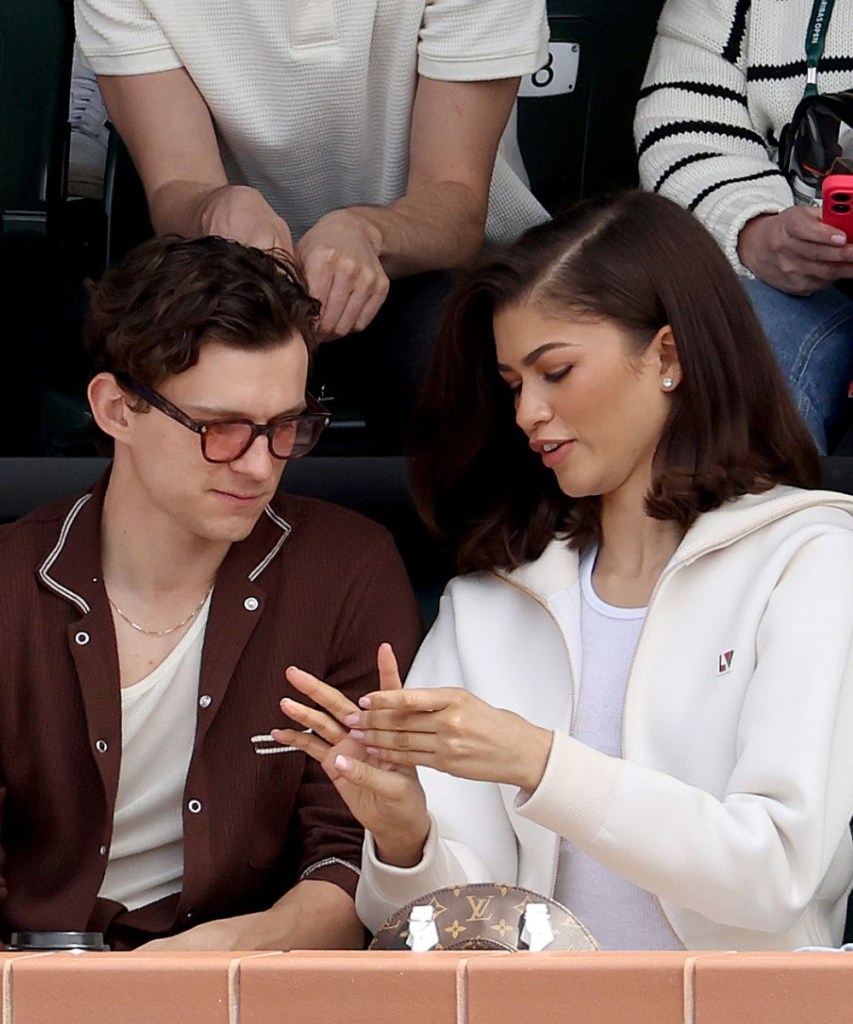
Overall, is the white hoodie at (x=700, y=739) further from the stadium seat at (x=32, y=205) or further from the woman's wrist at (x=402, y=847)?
the stadium seat at (x=32, y=205)

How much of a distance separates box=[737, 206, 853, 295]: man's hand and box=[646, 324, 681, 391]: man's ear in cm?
49

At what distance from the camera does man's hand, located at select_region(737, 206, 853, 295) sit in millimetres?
2328

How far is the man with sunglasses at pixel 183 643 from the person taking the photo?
6.31 ft

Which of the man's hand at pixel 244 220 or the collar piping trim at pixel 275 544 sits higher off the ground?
the man's hand at pixel 244 220

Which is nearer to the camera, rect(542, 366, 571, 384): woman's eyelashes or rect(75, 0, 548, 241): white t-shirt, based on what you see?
rect(542, 366, 571, 384): woman's eyelashes

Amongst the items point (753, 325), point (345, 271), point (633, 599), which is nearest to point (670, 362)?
point (753, 325)

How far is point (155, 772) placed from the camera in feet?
6.49

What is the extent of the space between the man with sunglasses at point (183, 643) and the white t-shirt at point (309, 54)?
1.94ft

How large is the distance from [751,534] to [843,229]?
631 mm

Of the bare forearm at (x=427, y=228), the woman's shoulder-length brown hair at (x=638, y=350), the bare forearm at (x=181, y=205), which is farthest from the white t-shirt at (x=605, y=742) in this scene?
the bare forearm at (x=181, y=205)

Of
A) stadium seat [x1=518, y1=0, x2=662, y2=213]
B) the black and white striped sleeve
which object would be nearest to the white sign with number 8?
stadium seat [x1=518, y1=0, x2=662, y2=213]

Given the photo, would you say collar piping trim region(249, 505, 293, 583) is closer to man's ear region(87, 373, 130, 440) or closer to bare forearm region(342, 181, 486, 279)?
man's ear region(87, 373, 130, 440)

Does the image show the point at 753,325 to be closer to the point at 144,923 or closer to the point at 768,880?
the point at 768,880

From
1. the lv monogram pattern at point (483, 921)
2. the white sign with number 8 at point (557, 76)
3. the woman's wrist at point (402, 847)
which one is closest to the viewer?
the lv monogram pattern at point (483, 921)
